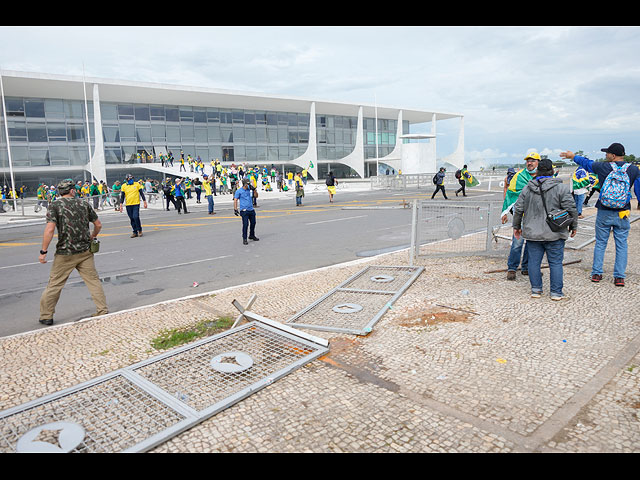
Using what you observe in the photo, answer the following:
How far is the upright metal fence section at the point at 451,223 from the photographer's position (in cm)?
825

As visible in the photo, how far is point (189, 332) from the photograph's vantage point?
16.3 feet

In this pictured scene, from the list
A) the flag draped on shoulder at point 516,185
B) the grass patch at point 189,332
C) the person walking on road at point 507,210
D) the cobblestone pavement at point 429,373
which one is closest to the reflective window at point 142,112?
the cobblestone pavement at point 429,373

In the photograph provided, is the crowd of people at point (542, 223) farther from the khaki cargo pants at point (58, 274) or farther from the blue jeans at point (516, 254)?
the blue jeans at point (516, 254)

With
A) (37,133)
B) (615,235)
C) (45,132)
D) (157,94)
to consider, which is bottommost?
(615,235)

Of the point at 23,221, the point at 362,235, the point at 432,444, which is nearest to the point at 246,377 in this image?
the point at 432,444

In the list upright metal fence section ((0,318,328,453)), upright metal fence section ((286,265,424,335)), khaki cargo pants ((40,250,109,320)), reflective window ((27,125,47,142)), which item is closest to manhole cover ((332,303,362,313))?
upright metal fence section ((286,265,424,335))

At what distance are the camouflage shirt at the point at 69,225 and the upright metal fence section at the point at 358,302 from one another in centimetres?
298

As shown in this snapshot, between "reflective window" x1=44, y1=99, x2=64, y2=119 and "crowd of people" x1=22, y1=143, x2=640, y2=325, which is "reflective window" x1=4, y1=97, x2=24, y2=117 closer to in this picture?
"reflective window" x1=44, y1=99, x2=64, y2=119

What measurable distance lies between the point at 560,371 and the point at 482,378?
27.0 inches

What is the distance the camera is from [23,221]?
Answer: 22.4 m

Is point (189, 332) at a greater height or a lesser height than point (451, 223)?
lesser

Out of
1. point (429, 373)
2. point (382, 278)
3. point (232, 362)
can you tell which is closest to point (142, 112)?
point (382, 278)

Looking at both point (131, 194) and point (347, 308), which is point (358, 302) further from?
point (131, 194)

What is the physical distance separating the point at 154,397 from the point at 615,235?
5.99m
